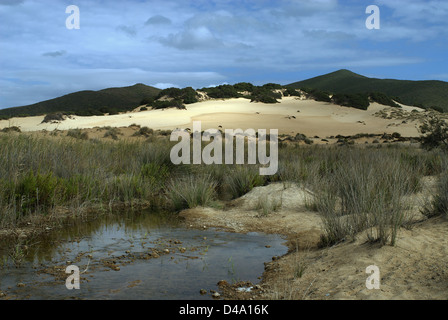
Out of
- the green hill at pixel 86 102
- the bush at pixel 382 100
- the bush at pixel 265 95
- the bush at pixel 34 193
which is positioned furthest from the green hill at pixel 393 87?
the bush at pixel 34 193

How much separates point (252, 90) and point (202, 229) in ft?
177

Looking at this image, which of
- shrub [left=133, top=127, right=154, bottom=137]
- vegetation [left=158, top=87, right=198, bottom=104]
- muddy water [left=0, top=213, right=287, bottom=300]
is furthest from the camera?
vegetation [left=158, top=87, right=198, bottom=104]

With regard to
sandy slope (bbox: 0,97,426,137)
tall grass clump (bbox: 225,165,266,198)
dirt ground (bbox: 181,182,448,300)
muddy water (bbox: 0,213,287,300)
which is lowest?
muddy water (bbox: 0,213,287,300)

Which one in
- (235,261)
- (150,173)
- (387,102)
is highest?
(387,102)

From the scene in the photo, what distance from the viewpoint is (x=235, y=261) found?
5613 millimetres

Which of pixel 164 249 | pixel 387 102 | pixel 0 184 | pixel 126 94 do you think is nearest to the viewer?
pixel 164 249

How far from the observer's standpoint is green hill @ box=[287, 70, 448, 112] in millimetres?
70750

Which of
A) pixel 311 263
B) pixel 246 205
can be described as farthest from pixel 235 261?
pixel 246 205

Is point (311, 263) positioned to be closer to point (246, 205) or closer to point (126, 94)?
point (246, 205)

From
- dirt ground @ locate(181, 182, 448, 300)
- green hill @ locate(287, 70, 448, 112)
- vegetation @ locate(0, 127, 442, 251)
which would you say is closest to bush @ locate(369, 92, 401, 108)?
green hill @ locate(287, 70, 448, 112)

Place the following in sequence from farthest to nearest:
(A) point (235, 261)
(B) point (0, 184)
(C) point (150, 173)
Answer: (C) point (150, 173) < (B) point (0, 184) < (A) point (235, 261)

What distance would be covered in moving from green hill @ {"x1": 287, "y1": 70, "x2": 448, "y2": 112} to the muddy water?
59.0 meters

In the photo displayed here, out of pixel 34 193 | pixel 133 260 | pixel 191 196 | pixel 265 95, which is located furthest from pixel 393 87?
pixel 133 260

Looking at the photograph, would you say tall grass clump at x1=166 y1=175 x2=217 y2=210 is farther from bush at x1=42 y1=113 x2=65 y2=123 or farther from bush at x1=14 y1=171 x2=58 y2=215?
bush at x1=42 y1=113 x2=65 y2=123
